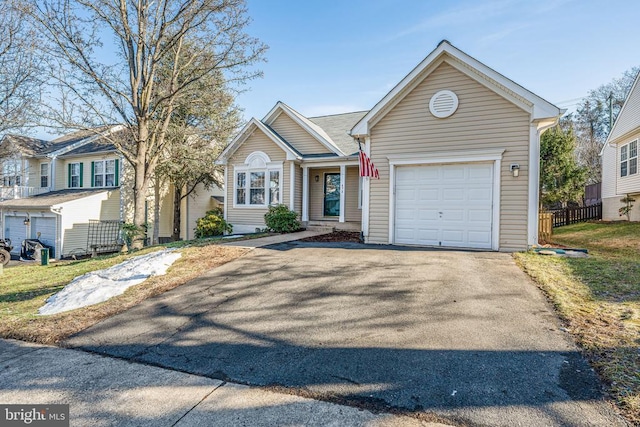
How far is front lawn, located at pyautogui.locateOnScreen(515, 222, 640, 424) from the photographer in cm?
287

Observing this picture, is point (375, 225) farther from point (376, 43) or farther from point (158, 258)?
point (376, 43)

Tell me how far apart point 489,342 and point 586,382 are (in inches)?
35.7

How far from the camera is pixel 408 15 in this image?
34.5ft

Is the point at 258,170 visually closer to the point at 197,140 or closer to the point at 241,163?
the point at 241,163

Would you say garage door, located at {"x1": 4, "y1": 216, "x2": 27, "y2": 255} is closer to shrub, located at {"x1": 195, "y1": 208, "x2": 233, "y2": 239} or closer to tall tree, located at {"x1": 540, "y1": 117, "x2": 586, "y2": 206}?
shrub, located at {"x1": 195, "y1": 208, "x2": 233, "y2": 239}

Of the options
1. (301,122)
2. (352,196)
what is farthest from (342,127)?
(352,196)

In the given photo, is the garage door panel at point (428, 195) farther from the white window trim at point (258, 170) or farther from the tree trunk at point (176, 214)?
the tree trunk at point (176, 214)

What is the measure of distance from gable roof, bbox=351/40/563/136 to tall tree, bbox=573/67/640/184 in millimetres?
29080

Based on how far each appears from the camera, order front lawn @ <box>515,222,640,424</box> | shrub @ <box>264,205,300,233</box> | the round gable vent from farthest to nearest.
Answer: shrub @ <box>264,205,300,233</box> < the round gable vent < front lawn @ <box>515,222,640,424</box>

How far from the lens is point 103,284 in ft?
20.9

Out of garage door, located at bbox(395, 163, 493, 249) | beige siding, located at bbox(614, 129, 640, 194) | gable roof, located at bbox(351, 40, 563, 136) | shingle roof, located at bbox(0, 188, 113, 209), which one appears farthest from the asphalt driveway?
shingle roof, located at bbox(0, 188, 113, 209)

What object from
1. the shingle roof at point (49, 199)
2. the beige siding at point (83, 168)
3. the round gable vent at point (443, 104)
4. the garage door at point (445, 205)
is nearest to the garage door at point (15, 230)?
the shingle roof at point (49, 199)

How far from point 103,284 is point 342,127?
12.7 m

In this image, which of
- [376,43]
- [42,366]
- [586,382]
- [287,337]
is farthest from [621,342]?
[376,43]
